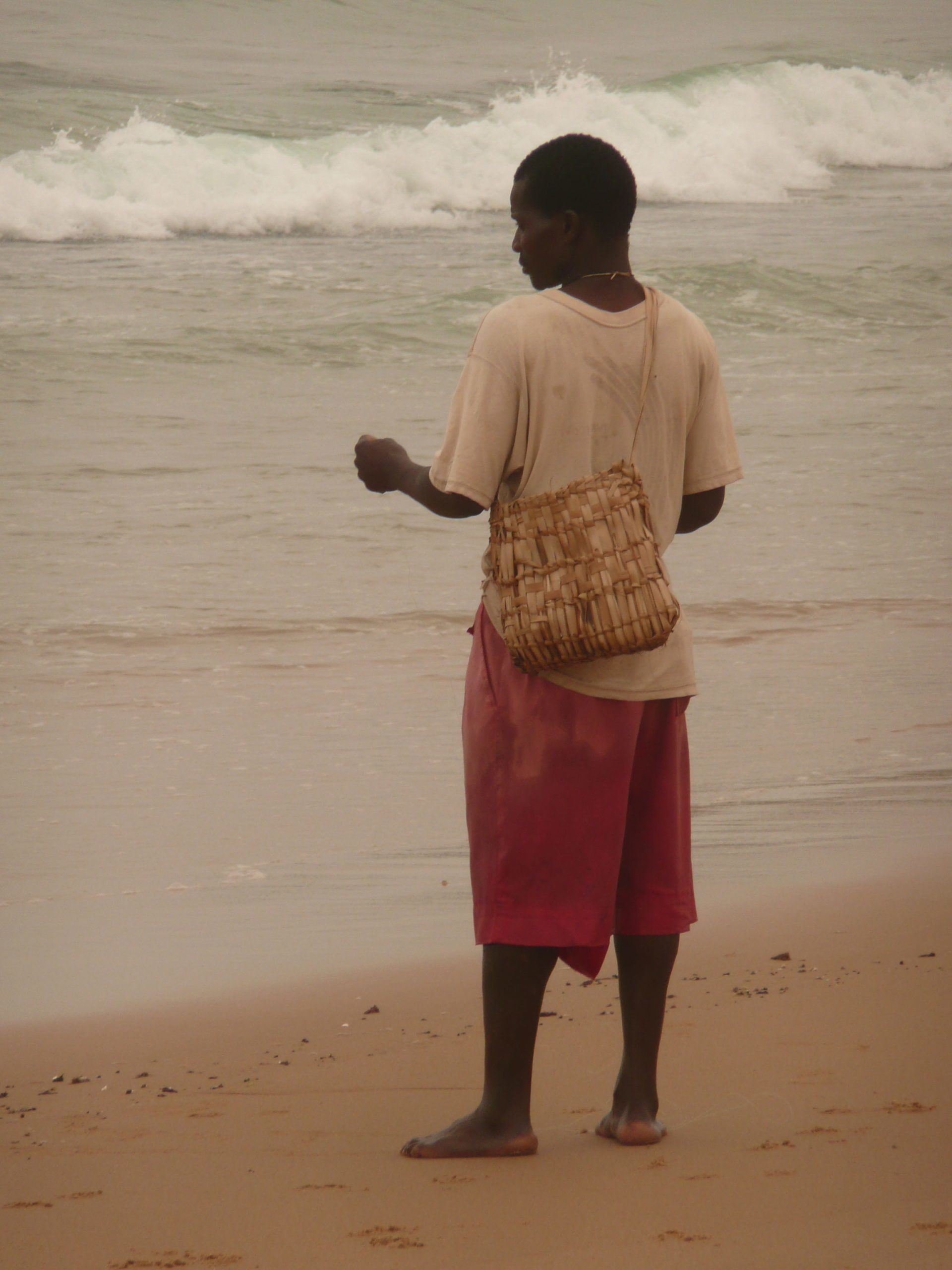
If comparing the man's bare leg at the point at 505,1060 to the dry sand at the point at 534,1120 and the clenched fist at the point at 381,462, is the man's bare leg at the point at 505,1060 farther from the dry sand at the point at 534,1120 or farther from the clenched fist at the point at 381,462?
the clenched fist at the point at 381,462

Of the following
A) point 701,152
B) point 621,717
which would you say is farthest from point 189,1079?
point 701,152

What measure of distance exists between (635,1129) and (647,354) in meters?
1.14

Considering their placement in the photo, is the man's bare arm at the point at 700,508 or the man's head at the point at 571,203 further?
the man's bare arm at the point at 700,508

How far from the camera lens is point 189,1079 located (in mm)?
2631

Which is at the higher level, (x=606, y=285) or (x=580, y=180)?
(x=580, y=180)

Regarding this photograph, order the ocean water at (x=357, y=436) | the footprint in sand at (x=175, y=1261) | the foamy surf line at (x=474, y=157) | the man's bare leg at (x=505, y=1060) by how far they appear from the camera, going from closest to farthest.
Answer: the footprint in sand at (x=175, y=1261)
the man's bare leg at (x=505, y=1060)
the ocean water at (x=357, y=436)
the foamy surf line at (x=474, y=157)

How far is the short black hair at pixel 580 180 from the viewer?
7.14 ft

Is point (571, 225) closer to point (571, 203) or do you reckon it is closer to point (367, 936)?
point (571, 203)

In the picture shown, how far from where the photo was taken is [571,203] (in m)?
2.19

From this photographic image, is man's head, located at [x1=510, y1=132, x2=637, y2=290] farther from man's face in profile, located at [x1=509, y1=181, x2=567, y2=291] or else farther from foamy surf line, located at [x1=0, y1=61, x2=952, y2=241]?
foamy surf line, located at [x1=0, y1=61, x2=952, y2=241]

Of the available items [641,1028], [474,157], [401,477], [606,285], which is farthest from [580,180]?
[474,157]

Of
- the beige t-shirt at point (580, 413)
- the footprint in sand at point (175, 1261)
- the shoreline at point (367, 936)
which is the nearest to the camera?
the footprint in sand at point (175, 1261)

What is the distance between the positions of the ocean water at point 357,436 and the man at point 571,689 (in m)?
1.04

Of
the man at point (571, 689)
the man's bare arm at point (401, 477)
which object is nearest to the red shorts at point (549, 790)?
the man at point (571, 689)
